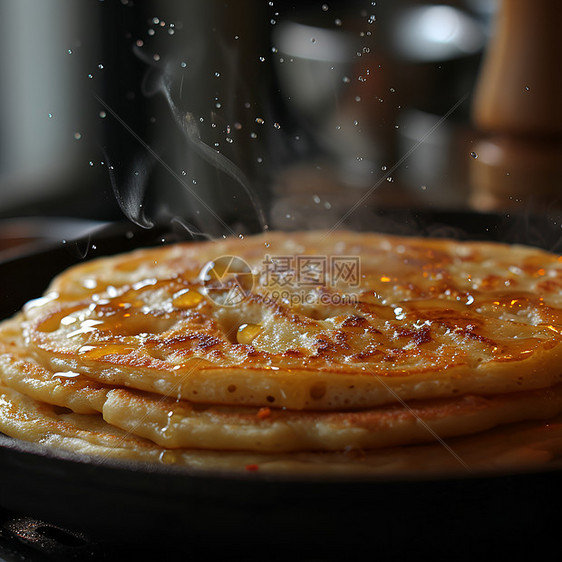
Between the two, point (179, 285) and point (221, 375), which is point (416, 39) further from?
point (221, 375)

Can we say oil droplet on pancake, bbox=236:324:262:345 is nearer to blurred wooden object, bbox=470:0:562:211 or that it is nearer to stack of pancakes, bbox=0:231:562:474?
stack of pancakes, bbox=0:231:562:474

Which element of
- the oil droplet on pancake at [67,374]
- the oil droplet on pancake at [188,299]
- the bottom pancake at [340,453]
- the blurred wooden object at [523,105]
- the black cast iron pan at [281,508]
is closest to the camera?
the black cast iron pan at [281,508]

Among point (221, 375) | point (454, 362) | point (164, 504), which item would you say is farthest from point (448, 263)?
point (164, 504)

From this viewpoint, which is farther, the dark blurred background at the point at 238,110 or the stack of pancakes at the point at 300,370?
the dark blurred background at the point at 238,110

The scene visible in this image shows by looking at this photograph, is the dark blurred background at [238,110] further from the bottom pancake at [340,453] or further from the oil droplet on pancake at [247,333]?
the bottom pancake at [340,453]

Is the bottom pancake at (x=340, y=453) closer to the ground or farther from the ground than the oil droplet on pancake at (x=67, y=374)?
closer to the ground

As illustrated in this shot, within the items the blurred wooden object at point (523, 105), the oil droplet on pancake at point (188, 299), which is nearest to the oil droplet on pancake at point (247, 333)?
Answer: the oil droplet on pancake at point (188, 299)

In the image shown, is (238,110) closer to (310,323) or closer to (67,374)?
(310,323)
